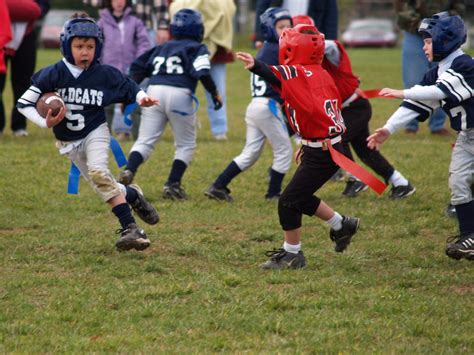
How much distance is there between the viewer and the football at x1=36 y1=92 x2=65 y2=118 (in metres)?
6.53

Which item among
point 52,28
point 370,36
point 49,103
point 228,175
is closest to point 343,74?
point 228,175

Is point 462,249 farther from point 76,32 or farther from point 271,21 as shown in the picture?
point 271,21

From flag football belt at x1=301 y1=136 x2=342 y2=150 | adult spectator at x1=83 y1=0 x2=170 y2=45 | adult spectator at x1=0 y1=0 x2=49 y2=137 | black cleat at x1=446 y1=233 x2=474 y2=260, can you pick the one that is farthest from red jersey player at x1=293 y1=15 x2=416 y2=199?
adult spectator at x1=0 y1=0 x2=49 y2=137

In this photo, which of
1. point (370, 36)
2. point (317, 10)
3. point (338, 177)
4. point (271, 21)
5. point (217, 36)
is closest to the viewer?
point (271, 21)

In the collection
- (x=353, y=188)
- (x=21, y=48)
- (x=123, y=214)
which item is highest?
(x=123, y=214)

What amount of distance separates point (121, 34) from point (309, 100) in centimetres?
602

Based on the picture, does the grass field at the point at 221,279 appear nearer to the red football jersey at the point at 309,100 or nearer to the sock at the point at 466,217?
the sock at the point at 466,217

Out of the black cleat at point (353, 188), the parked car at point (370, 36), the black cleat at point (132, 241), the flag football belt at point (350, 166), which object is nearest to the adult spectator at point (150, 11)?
the black cleat at point (353, 188)

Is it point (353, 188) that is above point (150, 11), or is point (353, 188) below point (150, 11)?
below

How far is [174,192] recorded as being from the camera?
354 inches

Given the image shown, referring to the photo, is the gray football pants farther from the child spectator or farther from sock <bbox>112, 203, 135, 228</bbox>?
the child spectator

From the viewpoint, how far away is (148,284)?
5926mm

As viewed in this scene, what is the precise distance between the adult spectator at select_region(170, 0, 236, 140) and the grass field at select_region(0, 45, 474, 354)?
8.71ft

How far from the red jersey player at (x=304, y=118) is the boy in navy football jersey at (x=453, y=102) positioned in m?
0.34
